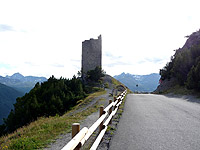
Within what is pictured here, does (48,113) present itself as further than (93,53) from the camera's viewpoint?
No

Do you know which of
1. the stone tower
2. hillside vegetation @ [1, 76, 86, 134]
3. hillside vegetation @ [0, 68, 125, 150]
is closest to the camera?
hillside vegetation @ [0, 68, 125, 150]

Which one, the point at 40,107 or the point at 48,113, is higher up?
the point at 40,107

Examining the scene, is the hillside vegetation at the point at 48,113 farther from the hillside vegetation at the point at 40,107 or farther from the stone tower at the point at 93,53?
the stone tower at the point at 93,53

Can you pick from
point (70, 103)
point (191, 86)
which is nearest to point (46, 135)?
point (191, 86)

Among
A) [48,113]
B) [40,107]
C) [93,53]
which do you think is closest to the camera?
[48,113]

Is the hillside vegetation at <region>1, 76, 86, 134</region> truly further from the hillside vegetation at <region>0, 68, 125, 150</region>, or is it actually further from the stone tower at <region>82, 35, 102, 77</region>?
the stone tower at <region>82, 35, 102, 77</region>

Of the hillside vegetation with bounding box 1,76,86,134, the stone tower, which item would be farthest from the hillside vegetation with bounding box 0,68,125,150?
the stone tower

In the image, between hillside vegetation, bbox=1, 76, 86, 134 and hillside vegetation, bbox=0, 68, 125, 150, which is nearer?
hillside vegetation, bbox=0, 68, 125, 150

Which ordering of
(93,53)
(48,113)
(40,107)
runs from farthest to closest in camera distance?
(93,53) → (40,107) → (48,113)

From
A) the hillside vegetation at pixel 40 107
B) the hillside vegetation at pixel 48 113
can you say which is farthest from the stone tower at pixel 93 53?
the hillside vegetation at pixel 40 107

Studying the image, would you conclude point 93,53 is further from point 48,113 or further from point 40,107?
point 48,113

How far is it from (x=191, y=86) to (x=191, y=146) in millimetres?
22058

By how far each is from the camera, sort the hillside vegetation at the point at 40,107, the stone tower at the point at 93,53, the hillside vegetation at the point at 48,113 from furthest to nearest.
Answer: the stone tower at the point at 93,53 → the hillside vegetation at the point at 40,107 → the hillside vegetation at the point at 48,113

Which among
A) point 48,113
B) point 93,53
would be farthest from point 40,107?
point 93,53
